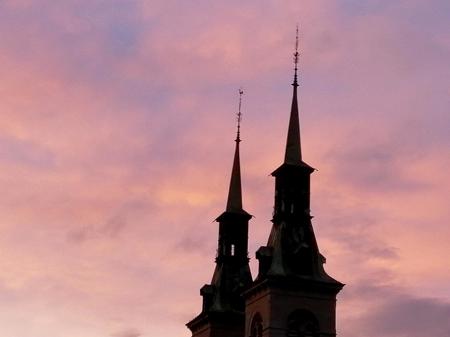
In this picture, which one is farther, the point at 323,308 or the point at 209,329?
the point at 209,329

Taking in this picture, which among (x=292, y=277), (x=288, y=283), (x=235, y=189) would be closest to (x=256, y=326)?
(x=288, y=283)

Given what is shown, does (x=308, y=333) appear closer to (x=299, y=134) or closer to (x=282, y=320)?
(x=282, y=320)

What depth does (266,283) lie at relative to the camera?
249 feet

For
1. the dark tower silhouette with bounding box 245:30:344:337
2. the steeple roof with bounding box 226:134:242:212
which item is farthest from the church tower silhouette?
the steeple roof with bounding box 226:134:242:212

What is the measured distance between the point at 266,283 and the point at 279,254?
3225 mm

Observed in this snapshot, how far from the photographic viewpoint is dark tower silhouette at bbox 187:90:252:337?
291ft

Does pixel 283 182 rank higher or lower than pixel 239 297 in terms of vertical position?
higher

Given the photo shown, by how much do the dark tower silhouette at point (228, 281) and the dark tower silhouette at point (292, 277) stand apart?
9.03 meters

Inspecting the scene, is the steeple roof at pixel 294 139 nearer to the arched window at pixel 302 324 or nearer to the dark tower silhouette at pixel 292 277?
the dark tower silhouette at pixel 292 277

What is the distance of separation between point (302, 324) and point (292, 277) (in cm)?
364

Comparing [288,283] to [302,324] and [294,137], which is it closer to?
[302,324]

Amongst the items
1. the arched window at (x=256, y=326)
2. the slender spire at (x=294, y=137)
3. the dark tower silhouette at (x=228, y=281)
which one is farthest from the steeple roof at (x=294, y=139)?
the arched window at (x=256, y=326)

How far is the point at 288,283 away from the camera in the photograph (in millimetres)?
76000

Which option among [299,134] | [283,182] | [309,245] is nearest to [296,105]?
[299,134]
